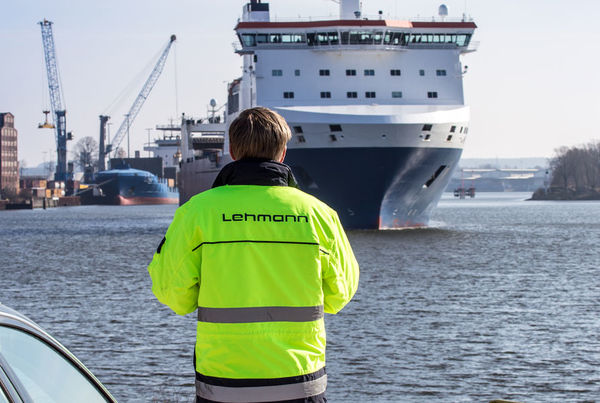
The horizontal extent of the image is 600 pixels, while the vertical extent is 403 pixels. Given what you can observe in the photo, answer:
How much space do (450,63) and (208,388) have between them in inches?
1484

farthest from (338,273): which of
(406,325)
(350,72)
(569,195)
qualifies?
(569,195)

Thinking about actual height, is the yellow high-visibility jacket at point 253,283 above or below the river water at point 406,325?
above

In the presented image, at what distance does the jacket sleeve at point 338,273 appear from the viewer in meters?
3.40

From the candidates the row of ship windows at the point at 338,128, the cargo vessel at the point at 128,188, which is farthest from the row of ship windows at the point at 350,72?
the cargo vessel at the point at 128,188

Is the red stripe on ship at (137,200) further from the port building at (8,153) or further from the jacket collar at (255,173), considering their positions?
the jacket collar at (255,173)

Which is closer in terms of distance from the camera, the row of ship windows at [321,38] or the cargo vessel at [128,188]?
the row of ship windows at [321,38]

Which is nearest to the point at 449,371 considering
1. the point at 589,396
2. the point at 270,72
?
the point at 589,396

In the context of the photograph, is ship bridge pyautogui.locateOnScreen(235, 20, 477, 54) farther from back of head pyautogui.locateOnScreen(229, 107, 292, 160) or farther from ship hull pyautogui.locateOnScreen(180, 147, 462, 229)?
back of head pyautogui.locateOnScreen(229, 107, 292, 160)

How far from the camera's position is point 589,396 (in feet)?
36.6

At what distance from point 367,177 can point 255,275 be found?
32129mm

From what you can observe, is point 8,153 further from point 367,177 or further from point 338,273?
point 338,273

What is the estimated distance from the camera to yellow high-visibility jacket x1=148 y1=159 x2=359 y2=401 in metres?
3.22

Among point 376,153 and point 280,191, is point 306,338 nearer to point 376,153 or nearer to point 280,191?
point 280,191

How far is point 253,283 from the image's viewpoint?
3271 millimetres
